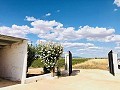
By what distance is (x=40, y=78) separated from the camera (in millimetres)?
14469

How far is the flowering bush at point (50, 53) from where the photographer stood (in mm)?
15523

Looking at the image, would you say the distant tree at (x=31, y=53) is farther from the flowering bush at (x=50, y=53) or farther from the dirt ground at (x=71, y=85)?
the dirt ground at (x=71, y=85)

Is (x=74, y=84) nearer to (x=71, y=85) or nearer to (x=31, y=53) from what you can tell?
(x=71, y=85)

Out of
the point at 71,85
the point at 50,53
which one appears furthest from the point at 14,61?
the point at 71,85

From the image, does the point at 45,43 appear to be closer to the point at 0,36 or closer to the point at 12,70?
the point at 12,70

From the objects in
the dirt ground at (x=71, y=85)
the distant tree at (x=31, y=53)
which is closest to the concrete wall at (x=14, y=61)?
the dirt ground at (x=71, y=85)

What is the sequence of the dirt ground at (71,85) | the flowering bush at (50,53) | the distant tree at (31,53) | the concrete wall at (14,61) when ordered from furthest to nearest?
1. the distant tree at (31,53)
2. the flowering bush at (50,53)
3. the concrete wall at (14,61)
4. the dirt ground at (71,85)

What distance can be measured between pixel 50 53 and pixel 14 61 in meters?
2.97

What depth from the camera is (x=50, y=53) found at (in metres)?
A: 15.5

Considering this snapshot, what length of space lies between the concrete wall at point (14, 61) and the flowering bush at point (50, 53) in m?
2.47

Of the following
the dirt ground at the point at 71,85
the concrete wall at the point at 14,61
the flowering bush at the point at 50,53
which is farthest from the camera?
the flowering bush at the point at 50,53

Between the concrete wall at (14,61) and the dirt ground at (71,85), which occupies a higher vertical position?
the concrete wall at (14,61)

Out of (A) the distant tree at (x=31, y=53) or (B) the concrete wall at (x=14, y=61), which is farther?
(A) the distant tree at (x=31, y=53)

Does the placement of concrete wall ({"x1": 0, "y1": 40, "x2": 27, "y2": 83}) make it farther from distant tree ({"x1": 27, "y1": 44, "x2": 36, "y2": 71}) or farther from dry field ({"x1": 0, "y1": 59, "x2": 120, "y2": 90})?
distant tree ({"x1": 27, "y1": 44, "x2": 36, "y2": 71})
